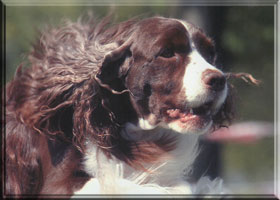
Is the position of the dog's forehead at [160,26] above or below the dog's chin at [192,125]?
above

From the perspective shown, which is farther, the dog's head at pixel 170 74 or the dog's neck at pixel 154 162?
the dog's neck at pixel 154 162

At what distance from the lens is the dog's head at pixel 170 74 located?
1.53 meters

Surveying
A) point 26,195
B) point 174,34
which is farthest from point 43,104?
point 174,34

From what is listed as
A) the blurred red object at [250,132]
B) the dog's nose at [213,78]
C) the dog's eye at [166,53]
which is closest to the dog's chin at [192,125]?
the dog's nose at [213,78]

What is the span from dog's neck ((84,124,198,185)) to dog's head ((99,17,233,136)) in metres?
0.09

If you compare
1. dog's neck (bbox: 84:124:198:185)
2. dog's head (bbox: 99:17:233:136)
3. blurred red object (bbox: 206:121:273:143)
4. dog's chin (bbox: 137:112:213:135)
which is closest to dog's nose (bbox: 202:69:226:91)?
dog's head (bbox: 99:17:233:136)

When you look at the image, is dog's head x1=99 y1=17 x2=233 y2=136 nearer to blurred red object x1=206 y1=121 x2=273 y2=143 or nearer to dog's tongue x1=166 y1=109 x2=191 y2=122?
dog's tongue x1=166 y1=109 x2=191 y2=122

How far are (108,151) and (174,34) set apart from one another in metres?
0.45

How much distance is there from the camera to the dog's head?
1.53 meters

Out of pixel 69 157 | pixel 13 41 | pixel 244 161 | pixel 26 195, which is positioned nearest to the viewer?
pixel 69 157

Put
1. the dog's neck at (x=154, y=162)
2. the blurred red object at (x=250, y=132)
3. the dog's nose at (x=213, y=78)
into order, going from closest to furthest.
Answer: the dog's nose at (x=213, y=78) → the dog's neck at (x=154, y=162) → the blurred red object at (x=250, y=132)

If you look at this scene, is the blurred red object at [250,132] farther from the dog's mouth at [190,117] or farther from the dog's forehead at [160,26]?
the dog's forehead at [160,26]

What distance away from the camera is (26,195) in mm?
1798

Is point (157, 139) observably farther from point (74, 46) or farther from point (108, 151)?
point (74, 46)
